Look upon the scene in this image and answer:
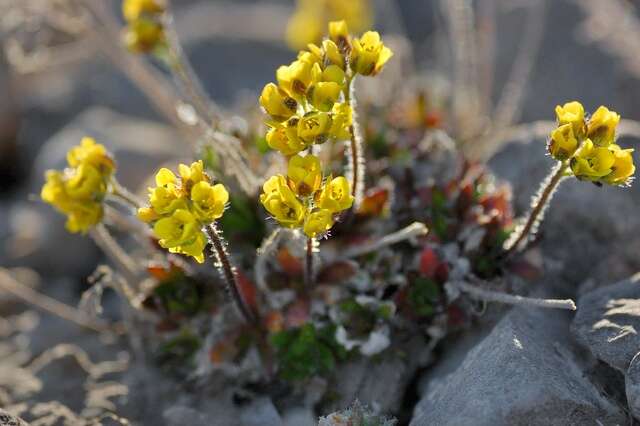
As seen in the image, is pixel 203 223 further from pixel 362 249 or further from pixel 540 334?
pixel 540 334

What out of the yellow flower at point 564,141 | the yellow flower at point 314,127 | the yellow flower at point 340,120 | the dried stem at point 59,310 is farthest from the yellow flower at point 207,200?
the dried stem at point 59,310

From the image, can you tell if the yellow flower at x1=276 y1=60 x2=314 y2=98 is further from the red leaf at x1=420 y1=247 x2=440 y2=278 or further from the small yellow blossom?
the red leaf at x1=420 y1=247 x2=440 y2=278

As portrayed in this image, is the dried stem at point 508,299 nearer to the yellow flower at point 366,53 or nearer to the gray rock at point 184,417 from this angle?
the yellow flower at point 366,53

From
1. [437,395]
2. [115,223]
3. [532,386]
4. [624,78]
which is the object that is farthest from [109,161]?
[624,78]

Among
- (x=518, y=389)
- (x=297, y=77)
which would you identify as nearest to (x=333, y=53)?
(x=297, y=77)

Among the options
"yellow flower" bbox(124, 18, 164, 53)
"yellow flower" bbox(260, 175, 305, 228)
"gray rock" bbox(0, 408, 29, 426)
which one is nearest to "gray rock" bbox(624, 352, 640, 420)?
"yellow flower" bbox(260, 175, 305, 228)

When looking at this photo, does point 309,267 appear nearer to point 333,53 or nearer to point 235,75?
point 333,53
